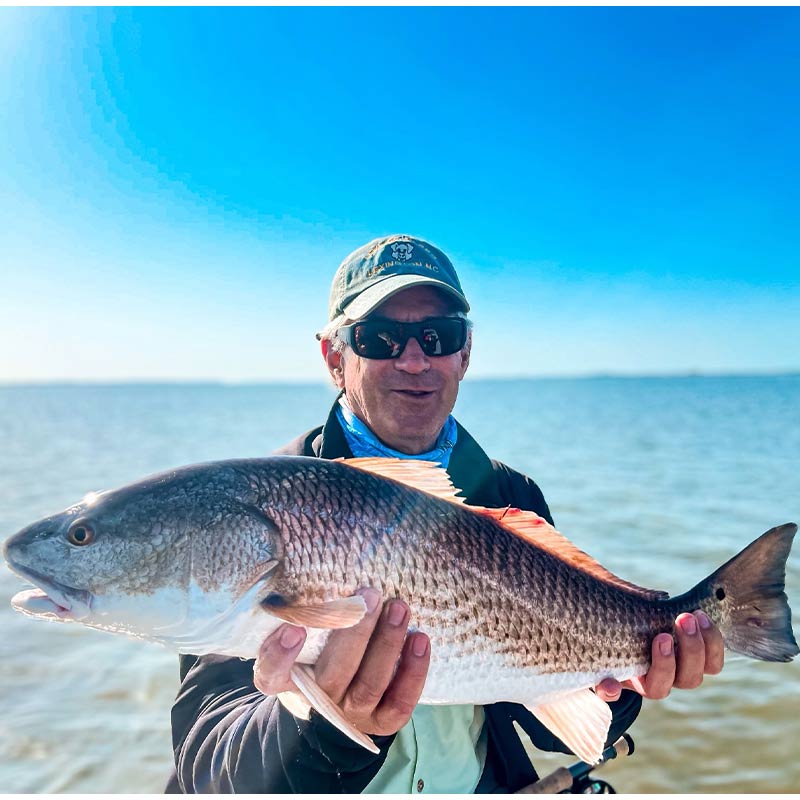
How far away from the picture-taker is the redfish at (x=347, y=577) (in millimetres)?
2203

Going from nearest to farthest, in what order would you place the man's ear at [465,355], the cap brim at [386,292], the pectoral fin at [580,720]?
1. the pectoral fin at [580,720]
2. the cap brim at [386,292]
3. the man's ear at [465,355]

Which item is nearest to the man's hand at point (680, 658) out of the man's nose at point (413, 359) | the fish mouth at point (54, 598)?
the man's nose at point (413, 359)

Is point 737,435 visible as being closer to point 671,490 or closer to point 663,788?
point 671,490

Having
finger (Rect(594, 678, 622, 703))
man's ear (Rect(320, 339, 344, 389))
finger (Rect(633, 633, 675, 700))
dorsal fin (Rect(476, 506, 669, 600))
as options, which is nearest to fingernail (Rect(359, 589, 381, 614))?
dorsal fin (Rect(476, 506, 669, 600))

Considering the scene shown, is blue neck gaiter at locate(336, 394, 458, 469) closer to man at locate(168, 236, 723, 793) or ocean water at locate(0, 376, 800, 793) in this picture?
man at locate(168, 236, 723, 793)

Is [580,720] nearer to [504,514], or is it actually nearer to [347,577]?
[504,514]

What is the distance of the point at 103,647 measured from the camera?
7797 mm

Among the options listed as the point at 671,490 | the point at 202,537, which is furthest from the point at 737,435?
the point at 202,537

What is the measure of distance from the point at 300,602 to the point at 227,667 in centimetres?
95

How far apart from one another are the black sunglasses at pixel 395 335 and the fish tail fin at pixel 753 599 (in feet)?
5.50

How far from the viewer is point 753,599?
279 centimetres

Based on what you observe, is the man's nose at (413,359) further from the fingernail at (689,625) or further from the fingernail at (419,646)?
the fingernail at (689,625)

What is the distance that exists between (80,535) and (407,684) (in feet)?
4.03

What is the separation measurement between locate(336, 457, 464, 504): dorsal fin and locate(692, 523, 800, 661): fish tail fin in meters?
1.19
